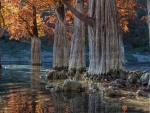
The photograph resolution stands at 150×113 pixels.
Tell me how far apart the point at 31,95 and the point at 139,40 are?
53.3 meters

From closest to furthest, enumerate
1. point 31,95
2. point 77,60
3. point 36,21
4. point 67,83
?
1. point 31,95
2. point 67,83
3. point 77,60
4. point 36,21

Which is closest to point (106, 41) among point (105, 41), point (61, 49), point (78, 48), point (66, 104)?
point (105, 41)

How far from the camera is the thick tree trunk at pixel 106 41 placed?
17375 millimetres

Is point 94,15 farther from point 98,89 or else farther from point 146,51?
point 146,51

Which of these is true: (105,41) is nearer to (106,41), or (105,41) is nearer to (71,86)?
(106,41)

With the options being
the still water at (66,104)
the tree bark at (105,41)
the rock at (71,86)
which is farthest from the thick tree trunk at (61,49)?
the still water at (66,104)

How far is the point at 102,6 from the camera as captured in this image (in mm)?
17719

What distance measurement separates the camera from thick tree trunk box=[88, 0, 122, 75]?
57.0ft

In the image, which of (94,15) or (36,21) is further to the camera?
(36,21)

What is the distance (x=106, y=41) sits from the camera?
1750 centimetres

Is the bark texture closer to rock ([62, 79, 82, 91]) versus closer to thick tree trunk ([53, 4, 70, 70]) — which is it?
thick tree trunk ([53, 4, 70, 70])

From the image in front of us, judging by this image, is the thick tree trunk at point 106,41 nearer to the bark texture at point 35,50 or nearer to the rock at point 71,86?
the rock at point 71,86

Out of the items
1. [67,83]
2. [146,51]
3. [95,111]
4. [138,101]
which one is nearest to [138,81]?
[67,83]

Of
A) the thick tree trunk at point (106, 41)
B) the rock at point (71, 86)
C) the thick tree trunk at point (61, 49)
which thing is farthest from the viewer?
the thick tree trunk at point (61, 49)
